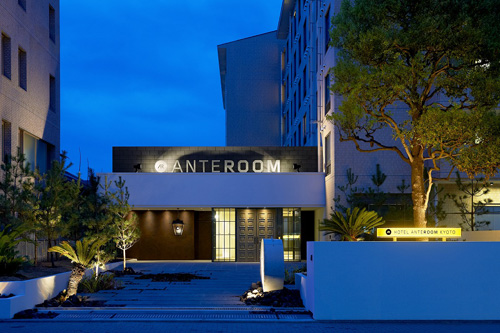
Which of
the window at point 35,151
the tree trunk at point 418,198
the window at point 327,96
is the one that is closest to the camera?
the tree trunk at point 418,198

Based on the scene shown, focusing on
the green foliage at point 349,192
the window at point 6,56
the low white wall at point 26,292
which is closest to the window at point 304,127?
the green foliage at point 349,192

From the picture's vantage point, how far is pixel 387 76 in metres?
13.8

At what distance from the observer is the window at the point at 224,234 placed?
27.1 m

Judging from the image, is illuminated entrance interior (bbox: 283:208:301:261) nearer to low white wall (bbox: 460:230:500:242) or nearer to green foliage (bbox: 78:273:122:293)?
low white wall (bbox: 460:230:500:242)

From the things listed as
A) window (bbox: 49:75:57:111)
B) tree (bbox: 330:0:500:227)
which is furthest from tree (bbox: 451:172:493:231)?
window (bbox: 49:75:57:111)

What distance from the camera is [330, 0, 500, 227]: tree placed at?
13.3 metres

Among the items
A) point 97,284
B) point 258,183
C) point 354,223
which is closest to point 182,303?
point 97,284

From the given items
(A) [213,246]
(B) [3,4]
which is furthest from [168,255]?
(B) [3,4]

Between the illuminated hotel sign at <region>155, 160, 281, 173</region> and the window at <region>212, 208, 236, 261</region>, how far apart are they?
208 cm

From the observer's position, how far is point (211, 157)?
27.9m

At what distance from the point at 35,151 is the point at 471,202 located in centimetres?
1835

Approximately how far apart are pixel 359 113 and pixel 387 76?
111cm

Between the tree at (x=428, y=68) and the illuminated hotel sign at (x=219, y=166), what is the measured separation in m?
13.5

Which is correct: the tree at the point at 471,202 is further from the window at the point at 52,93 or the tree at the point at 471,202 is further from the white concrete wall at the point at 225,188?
the window at the point at 52,93
